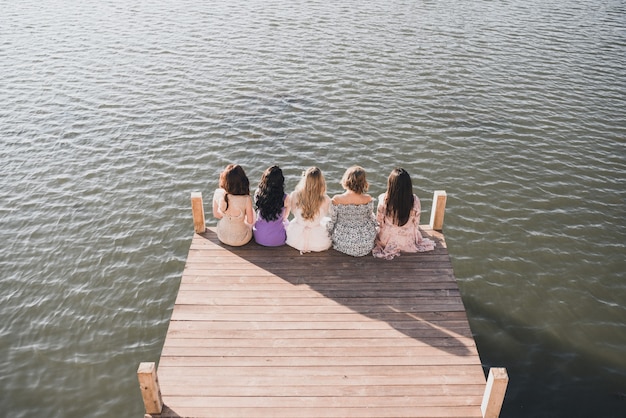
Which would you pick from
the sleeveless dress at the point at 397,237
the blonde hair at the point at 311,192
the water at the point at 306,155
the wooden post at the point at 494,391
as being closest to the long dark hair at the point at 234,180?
the blonde hair at the point at 311,192

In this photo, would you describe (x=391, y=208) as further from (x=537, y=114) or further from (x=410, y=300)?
(x=537, y=114)

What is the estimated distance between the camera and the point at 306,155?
56.8ft

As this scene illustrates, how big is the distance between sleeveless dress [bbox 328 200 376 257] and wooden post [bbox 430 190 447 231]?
165 centimetres

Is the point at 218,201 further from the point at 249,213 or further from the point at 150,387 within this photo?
the point at 150,387

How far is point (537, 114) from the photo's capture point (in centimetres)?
1970


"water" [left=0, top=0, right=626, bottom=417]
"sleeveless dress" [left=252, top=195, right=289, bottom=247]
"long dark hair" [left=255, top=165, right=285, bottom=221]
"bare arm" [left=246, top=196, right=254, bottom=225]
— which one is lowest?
"water" [left=0, top=0, right=626, bottom=417]

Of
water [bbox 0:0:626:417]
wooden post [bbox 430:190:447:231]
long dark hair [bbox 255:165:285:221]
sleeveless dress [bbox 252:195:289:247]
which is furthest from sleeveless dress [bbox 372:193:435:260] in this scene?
water [bbox 0:0:626:417]

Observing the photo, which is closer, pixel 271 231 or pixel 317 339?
pixel 317 339

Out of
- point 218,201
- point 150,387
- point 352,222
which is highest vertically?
point 218,201

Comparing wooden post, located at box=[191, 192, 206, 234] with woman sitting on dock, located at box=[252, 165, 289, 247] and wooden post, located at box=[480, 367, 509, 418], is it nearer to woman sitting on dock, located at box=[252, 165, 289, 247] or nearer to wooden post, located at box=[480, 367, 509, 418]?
woman sitting on dock, located at box=[252, 165, 289, 247]

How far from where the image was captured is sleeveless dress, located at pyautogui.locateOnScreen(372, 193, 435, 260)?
401 inches

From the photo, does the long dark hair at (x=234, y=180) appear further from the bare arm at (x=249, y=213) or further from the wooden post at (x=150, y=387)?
the wooden post at (x=150, y=387)

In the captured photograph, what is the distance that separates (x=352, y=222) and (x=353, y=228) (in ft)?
0.40

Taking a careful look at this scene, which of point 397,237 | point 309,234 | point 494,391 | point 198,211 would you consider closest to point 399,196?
point 397,237
